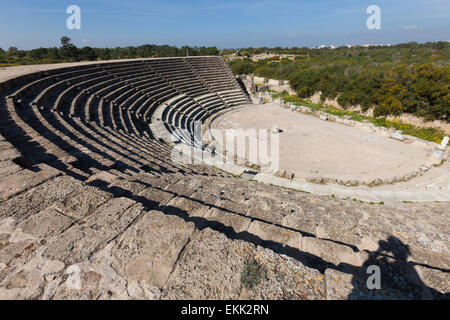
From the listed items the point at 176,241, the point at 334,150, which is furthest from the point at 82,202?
the point at 334,150

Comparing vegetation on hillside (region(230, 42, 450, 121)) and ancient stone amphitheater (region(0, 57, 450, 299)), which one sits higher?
vegetation on hillside (region(230, 42, 450, 121))

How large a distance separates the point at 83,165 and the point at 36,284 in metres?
4.60

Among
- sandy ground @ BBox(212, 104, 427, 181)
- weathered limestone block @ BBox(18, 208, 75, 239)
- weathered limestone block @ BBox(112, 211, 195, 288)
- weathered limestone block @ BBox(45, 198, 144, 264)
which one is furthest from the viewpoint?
sandy ground @ BBox(212, 104, 427, 181)

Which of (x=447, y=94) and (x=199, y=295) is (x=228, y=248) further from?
(x=447, y=94)

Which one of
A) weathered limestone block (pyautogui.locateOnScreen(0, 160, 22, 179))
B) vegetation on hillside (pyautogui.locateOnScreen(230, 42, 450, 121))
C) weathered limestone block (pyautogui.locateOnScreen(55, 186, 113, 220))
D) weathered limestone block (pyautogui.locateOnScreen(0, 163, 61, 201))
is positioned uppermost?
vegetation on hillside (pyautogui.locateOnScreen(230, 42, 450, 121))

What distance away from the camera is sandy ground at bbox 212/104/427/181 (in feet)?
44.5

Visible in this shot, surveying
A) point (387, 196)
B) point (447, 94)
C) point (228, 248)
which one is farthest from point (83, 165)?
point (447, 94)

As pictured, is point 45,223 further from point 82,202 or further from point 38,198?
point 38,198

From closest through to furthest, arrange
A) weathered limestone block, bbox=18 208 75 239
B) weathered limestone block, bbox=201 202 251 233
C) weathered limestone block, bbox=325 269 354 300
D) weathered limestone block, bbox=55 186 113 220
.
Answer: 1. weathered limestone block, bbox=325 269 354 300
2. weathered limestone block, bbox=18 208 75 239
3. weathered limestone block, bbox=55 186 113 220
4. weathered limestone block, bbox=201 202 251 233

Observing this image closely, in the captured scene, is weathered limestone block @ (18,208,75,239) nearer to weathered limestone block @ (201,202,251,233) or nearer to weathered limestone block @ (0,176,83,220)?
weathered limestone block @ (0,176,83,220)

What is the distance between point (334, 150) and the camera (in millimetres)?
16281

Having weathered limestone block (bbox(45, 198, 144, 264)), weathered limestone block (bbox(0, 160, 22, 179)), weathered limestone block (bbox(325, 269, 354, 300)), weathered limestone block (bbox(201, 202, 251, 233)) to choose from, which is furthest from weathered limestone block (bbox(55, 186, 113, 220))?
weathered limestone block (bbox(325, 269, 354, 300))

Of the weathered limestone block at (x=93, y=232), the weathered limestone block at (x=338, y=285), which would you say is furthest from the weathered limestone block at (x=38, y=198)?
the weathered limestone block at (x=338, y=285)
